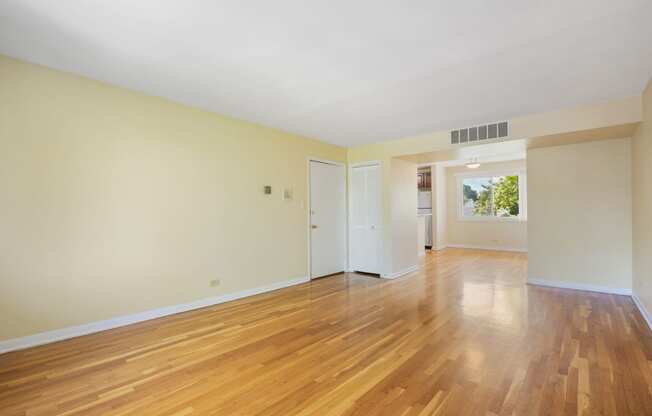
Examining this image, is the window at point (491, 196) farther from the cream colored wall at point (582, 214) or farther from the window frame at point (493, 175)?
the cream colored wall at point (582, 214)

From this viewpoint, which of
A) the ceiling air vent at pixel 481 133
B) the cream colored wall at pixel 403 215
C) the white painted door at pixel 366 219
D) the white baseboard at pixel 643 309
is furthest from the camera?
the white painted door at pixel 366 219

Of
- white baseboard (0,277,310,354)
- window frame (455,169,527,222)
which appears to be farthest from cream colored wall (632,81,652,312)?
white baseboard (0,277,310,354)

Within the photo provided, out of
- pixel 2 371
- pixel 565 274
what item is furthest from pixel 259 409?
pixel 565 274

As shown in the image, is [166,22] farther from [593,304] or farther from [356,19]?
[593,304]

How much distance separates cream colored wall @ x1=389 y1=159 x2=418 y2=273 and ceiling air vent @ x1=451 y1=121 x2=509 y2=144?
3.98 ft

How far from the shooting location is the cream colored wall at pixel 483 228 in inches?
321

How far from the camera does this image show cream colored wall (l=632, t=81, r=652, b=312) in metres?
3.04

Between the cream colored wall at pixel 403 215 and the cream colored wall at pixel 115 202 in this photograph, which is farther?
the cream colored wall at pixel 403 215

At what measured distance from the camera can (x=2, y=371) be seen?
7.42ft

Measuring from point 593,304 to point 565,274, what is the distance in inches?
35.7

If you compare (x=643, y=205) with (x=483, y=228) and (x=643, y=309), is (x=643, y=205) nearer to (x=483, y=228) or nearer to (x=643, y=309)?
(x=643, y=309)

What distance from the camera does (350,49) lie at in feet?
7.94

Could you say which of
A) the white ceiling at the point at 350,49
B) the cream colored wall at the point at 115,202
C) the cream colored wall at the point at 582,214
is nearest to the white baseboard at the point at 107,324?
the cream colored wall at the point at 115,202

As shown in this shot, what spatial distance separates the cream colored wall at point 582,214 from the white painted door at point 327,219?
10.4ft
